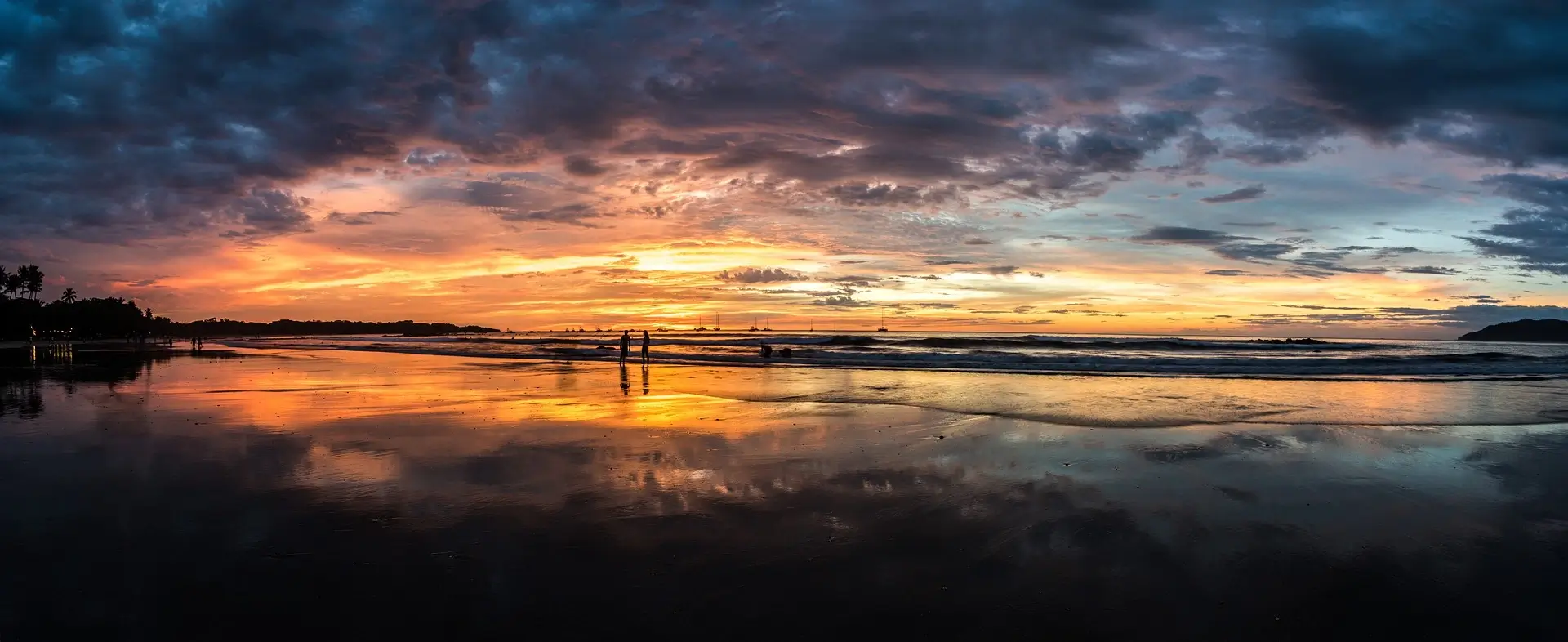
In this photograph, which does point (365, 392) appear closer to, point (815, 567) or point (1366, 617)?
point (815, 567)

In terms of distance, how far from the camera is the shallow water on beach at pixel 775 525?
503 centimetres

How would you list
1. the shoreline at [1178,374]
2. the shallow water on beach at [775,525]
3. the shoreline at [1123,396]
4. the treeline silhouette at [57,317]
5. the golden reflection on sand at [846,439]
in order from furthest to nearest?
the treeline silhouette at [57,317] → the shoreline at [1178,374] → the shoreline at [1123,396] → the golden reflection on sand at [846,439] → the shallow water on beach at [775,525]

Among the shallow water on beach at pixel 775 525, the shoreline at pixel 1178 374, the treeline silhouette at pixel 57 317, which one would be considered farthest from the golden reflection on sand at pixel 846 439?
the treeline silhouette at pixel 57 317

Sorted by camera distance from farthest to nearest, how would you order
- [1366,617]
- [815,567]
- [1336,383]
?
[1336,383]
[815,567]
[1366,617]

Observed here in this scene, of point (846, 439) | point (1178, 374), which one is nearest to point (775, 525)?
point (846, 439)

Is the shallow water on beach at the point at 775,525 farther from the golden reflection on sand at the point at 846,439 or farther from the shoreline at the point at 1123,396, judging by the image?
the shoreline at the point at 1123,396

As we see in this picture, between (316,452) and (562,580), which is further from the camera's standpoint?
(316,452)

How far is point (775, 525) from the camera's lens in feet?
23.4

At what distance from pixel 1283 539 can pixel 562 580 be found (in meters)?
6.64

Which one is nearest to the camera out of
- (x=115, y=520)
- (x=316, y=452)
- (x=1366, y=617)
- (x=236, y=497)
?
(x=1366, y=617)

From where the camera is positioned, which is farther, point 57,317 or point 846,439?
point 57,317

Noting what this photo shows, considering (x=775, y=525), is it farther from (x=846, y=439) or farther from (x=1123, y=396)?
(x=1123, y=396)

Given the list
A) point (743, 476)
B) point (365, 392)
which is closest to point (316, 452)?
point (743, 476)

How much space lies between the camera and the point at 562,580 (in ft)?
18.1
